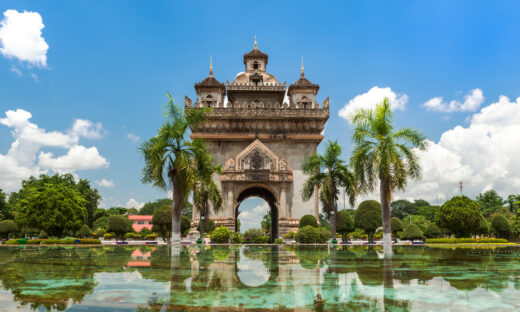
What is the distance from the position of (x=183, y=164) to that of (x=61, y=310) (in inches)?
549

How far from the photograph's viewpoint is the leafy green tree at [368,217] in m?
31.3

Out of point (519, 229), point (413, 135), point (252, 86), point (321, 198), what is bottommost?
point (519, 229)

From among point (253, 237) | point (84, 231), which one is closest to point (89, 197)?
point (84, 231)

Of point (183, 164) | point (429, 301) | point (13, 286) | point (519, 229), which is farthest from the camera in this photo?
point (519, 229)

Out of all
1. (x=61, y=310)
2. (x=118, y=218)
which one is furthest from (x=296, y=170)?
(x=61, y=310)

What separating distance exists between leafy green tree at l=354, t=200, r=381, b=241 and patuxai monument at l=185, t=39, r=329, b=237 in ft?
14.4

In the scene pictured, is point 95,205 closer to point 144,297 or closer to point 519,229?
point 519,229

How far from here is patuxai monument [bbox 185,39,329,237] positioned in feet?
115

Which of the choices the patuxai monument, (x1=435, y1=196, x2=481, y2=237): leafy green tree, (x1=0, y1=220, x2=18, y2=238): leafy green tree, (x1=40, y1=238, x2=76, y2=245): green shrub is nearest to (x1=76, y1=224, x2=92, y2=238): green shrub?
(x1=0, y1=220, x2=18, y2=238): leafy green tree

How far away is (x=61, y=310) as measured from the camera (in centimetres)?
394

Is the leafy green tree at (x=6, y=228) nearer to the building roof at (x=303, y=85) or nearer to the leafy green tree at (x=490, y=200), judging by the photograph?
the building roof at (x=303, y=85)

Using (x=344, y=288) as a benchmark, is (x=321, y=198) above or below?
above

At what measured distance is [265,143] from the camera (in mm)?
36875

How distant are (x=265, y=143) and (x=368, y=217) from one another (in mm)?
10928
